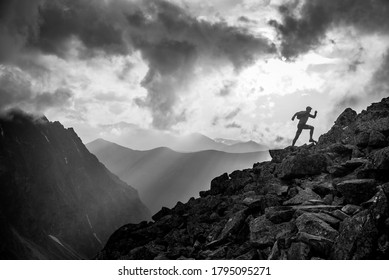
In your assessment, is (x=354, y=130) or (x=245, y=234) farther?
(x=354, y=130)

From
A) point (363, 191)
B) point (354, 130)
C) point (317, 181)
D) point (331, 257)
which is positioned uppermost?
point (354, 130)

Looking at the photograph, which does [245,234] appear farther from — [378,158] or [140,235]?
[140,235]

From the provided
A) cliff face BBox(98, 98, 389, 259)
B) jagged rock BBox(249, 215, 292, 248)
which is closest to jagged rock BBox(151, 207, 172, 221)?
cliff face BBox(98, 98, 389, 259)

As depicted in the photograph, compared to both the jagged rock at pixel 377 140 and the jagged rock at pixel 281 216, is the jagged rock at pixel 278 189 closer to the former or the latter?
the jagged rock at pixel 281 216

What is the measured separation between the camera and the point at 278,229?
11117 millimetres

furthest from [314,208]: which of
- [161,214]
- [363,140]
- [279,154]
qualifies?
[161,214]

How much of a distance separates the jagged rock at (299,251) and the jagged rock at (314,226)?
0.74 metres

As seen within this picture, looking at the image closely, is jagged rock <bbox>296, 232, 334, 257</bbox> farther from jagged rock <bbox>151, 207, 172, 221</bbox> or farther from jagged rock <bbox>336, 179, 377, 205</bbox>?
jagged rock <bbox>151, 207, 172, 221</bbox>

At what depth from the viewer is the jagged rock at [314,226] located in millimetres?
9414

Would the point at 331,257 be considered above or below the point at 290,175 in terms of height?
below

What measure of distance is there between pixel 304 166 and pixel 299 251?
7.48 m

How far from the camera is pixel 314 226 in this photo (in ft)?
32.1

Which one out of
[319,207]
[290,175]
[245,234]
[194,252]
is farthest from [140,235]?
[319,207]

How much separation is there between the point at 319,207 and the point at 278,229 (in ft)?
5.76
